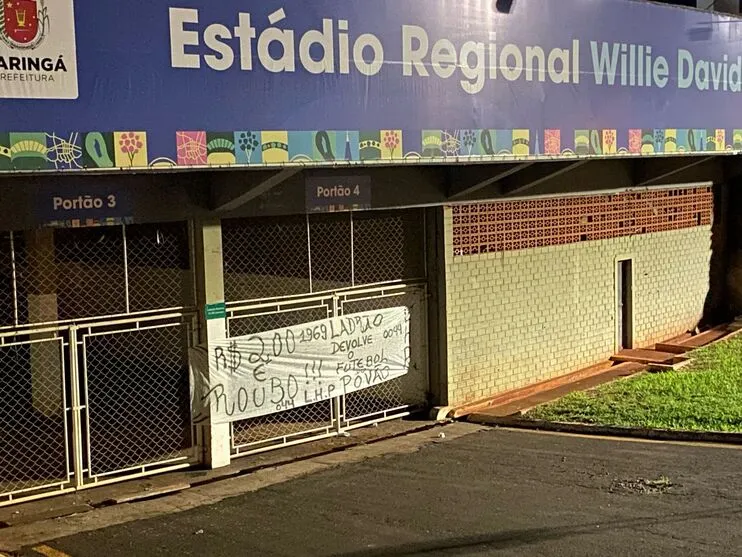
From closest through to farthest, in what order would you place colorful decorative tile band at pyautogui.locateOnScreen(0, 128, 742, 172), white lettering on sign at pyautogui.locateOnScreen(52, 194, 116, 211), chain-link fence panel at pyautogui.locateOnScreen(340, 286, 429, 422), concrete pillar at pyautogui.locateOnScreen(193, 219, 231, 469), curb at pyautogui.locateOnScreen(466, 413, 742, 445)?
colorful decorative tile band at pyautogui.locateOnScreen(0, 128, 742, 172), white lettering on sign at pyautogui.locateOnScreen(52, 194, 116, 211), concrete pillar at pyautogui.locateOnScreen(193, 219, 231, 469), curb at pyautogui.locateOnScreen(466, 413, 742, 445), chain-link fence panel at pyautogui.locateOnScreen(340, 286, 429, 422)

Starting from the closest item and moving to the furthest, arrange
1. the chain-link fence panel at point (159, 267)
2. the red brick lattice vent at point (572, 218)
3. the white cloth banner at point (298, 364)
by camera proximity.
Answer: the chain-link fence panel at point (159, 267)
the white cloth banner at point (298, 364)
the red brick lattice vent at point (572, 218)

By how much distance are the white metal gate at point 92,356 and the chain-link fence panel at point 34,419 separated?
0.01 metres

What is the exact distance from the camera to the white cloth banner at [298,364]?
1104 cm

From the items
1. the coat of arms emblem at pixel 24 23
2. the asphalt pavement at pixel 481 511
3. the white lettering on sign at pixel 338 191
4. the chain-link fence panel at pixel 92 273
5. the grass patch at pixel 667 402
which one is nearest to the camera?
the coat of arms emblem at pixel 24 23

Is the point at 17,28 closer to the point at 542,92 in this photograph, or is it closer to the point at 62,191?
the point at 62,191

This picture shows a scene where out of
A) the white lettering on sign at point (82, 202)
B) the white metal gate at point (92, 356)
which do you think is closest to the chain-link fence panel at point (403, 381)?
the white metal gate at point (92, 356)

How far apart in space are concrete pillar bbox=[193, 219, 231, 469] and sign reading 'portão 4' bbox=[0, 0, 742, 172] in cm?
155

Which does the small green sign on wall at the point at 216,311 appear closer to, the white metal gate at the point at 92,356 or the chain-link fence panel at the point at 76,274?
the white metal gate at the point at 92,356

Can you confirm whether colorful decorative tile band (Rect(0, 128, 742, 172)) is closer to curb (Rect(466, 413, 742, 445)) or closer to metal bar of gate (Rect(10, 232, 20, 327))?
metal bar of gate (Rect(10, 232, 20, 327))

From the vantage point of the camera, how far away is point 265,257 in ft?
38.4

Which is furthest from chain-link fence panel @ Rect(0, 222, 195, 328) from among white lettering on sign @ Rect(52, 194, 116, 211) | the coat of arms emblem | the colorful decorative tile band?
the coat of arms emblem

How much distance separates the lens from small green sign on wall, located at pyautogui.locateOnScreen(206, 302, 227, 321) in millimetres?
10875

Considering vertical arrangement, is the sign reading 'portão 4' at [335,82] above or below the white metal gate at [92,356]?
above

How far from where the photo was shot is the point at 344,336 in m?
12.4
